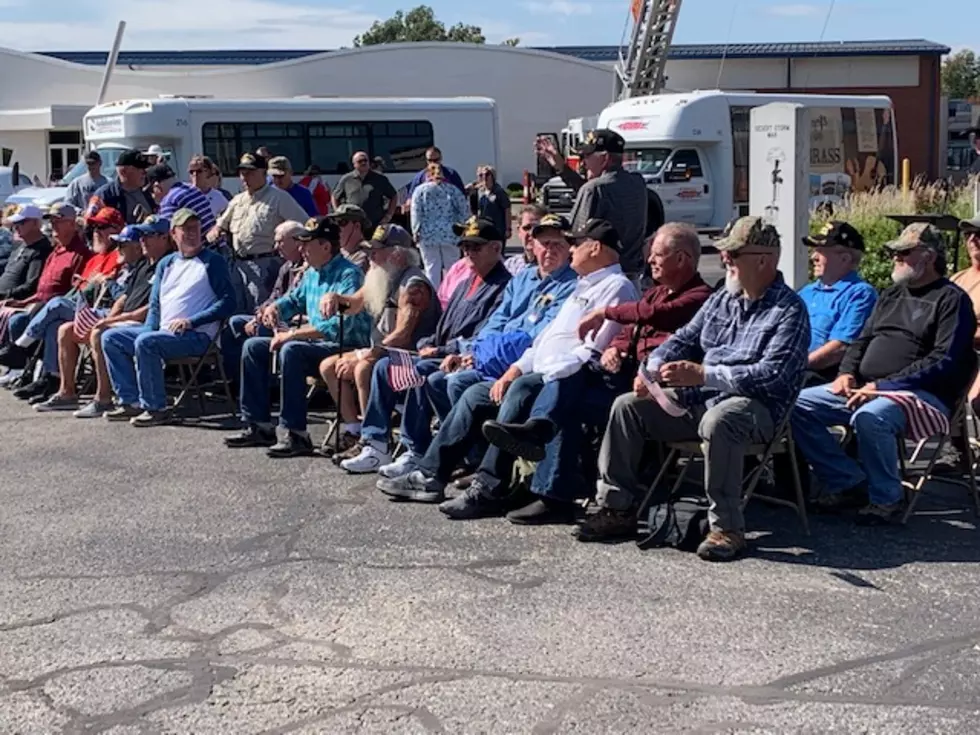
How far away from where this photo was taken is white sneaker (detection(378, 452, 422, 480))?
7496 mm

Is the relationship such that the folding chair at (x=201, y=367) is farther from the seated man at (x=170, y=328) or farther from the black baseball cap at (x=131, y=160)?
the black baseball cap at (x=131, y=160)

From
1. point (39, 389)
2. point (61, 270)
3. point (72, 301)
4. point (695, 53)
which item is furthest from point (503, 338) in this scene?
point (695, 53)

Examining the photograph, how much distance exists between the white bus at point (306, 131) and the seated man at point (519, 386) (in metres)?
14.7

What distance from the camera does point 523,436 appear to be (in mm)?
6547

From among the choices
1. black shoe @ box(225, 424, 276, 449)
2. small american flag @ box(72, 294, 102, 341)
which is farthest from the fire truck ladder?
black shoe @ box(225, 424, 276, 449)

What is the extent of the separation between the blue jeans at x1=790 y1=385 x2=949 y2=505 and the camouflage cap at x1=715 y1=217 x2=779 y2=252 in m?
0.97

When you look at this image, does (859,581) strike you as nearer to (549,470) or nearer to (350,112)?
(549,470)

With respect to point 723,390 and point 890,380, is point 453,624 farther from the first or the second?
point 890,380

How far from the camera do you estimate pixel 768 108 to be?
11148 millimetres

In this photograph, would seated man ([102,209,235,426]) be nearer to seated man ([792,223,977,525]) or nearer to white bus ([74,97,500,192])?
seated man ([792,223,977,525])

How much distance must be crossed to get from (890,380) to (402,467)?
105 inches

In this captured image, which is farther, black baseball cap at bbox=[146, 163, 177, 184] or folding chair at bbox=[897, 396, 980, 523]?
black baseball cap at bbox=[146, 163, 177, 184]

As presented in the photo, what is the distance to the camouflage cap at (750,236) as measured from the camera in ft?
20.1

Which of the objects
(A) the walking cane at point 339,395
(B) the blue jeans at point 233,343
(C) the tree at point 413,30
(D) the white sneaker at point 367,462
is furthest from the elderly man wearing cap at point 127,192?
(C) the tree at point 413,30
